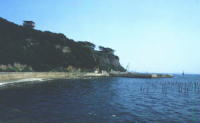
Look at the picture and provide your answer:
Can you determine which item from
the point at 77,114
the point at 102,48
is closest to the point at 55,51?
the point at 102,48

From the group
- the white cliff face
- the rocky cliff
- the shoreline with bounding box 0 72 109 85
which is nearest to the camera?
the shoreline with bounding box 0 72 109 85

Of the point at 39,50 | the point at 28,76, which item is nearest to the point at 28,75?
the point at 28,76

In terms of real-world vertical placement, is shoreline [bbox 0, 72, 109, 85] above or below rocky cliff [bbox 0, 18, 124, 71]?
below

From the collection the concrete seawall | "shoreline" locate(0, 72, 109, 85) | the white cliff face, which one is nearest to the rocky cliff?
the concrete seawall

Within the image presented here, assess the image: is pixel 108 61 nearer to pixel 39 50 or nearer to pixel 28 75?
pixel 39 50

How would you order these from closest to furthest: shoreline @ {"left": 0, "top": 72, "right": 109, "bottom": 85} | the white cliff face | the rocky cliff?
shoreline @ {"left": 0, "top": 72, "right": 109, "bottom": 85} < the rocky cliff < the white cliff face

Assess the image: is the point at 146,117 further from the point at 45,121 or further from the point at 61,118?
the point at 45,121

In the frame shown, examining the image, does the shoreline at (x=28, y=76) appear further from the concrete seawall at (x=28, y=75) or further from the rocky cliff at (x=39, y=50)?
the rocky cliff at (x=39, y=50)

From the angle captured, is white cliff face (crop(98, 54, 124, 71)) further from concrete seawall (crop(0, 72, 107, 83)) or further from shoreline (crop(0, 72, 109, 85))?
shoreline (crop(0, 72, 109, 85))

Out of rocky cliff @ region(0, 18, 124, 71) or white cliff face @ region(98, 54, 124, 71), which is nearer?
rocky cliff @ region(0, 18, 124, 71)

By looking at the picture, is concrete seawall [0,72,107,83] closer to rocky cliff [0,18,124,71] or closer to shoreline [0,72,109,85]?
shoreline [0,72,109,85]

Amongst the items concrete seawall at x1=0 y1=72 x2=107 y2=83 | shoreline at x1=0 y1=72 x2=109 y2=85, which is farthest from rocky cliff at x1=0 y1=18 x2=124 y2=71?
shoreline at x1=0 y1=72 x2=109 y2=85

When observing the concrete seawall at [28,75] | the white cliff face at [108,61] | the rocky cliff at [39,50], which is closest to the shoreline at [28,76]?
the concrete seawall at [28,75]

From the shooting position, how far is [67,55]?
404 ft
